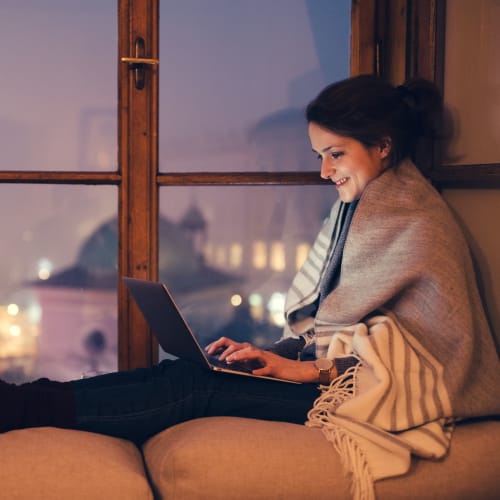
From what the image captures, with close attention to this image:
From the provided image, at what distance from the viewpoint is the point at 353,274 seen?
6.12ft

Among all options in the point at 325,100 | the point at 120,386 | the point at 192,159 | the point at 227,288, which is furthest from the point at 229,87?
the point at 120,386

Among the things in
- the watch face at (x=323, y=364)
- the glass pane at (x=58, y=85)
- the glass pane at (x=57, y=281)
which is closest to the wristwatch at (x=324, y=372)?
the watch face at (x=323, y=364)

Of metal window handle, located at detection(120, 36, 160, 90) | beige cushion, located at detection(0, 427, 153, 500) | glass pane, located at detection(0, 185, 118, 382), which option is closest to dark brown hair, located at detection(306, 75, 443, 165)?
metal window handle, located at detection(120, 36, 160, 90)

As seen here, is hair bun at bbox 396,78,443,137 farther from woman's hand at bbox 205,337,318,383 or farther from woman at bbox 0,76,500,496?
woman's hand at bbox 205,337,318,383

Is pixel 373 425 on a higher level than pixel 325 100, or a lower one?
lower

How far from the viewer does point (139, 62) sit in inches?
84.3

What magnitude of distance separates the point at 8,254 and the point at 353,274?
1.07 metres

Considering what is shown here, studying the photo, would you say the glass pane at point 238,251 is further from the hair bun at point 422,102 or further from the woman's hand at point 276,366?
the woman's hand at point 276,366

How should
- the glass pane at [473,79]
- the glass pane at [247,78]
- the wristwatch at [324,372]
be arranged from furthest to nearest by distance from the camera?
the glass pane at [247,78] < the glass pane at [473,79] < the wristwatch at [324,372]

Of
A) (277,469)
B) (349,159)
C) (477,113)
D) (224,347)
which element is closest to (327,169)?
(349,159)

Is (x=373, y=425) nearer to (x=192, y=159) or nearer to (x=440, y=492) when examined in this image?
(x=440, y=492)

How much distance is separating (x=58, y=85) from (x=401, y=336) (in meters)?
1.26

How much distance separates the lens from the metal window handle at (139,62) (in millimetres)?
2133

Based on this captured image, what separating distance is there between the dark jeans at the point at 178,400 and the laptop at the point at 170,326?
0.04 m
